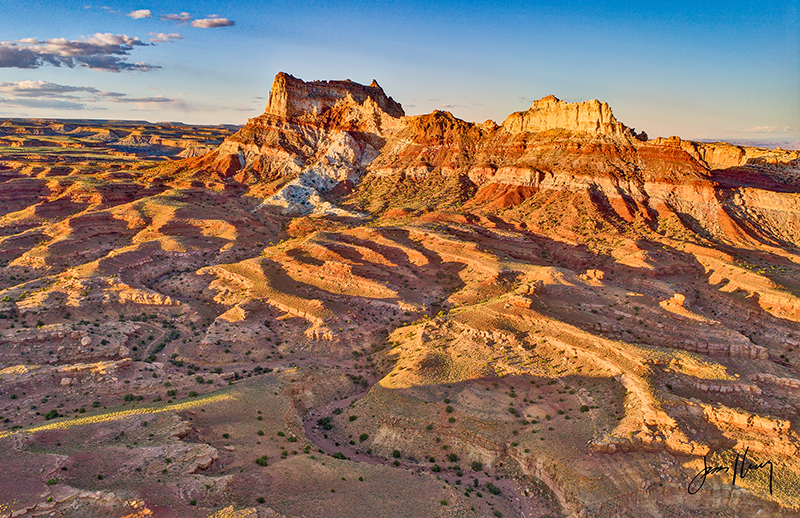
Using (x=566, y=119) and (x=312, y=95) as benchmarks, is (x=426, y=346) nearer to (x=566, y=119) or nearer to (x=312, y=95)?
(x=566, y=119)

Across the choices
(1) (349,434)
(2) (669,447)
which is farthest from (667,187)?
(1) (349,434)

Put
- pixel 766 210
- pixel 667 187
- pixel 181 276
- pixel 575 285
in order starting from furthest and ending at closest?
pixel 667 187 → pixel 766 210 → pixel 181 276 → pixel 575 285

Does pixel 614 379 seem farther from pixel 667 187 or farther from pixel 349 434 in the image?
pixel 667 187

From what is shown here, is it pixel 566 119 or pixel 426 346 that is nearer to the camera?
pixel 426 346
